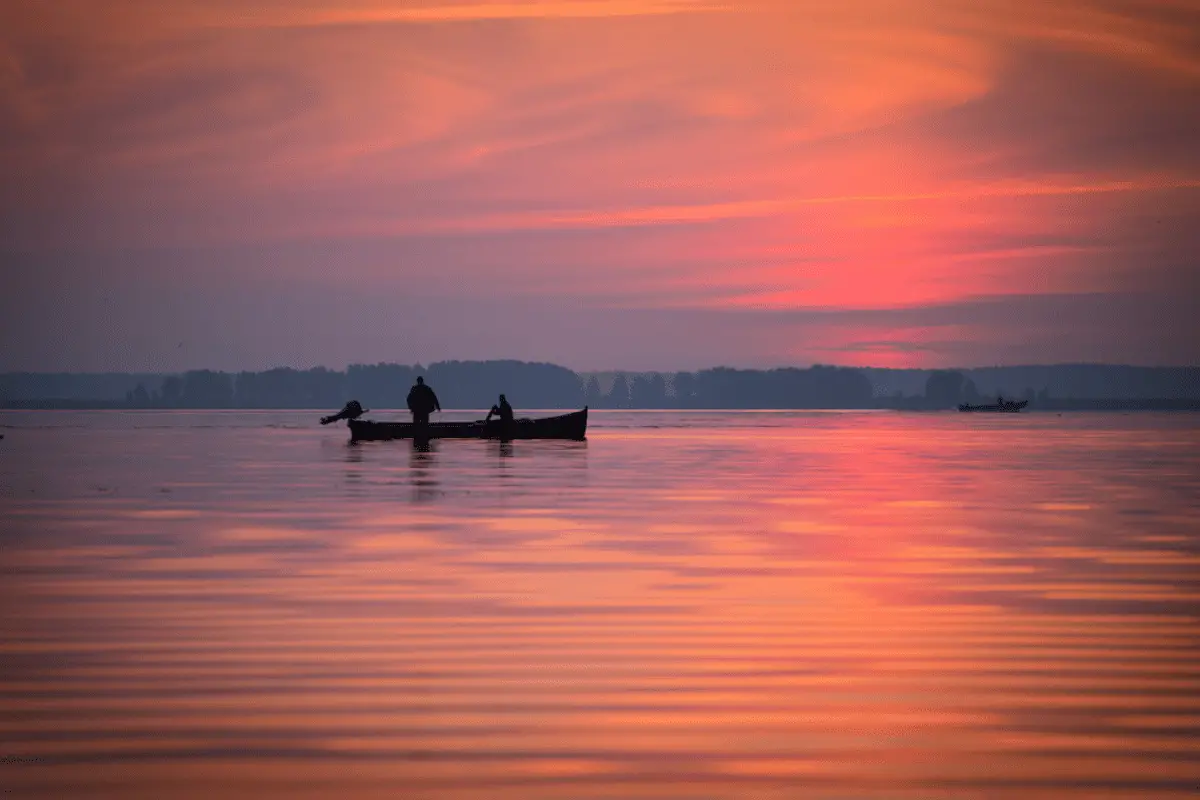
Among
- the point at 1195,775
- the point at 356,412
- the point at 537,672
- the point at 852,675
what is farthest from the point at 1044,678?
the point at 356,412

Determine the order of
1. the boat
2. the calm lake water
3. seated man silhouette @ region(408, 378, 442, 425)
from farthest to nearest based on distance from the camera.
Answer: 1. the boat
2. seated man silhouette @ region(408, 378, 442, 425)
3. the calm lake water

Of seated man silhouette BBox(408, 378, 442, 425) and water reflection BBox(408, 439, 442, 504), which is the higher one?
seated man silhouette BBox(408, 378, 442, 425)

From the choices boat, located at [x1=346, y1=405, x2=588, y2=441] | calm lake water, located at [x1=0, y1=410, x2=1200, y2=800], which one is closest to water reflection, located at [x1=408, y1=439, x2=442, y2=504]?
boat, located at [x1=346, y1=405, x2=588, y2=441]

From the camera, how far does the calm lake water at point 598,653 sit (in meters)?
7.53

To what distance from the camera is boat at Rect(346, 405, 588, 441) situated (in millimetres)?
60500

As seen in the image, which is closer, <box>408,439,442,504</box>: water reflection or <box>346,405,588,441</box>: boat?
<box>408,439,442,504</box>: water reflection

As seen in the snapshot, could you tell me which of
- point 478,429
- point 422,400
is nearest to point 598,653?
point 422,400

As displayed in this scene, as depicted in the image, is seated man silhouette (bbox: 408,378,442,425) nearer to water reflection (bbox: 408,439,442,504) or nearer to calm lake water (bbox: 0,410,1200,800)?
water reflection (bbox: 408,439,442,504)

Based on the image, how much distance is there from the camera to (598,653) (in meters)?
11.0

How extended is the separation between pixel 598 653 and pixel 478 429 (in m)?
50.4

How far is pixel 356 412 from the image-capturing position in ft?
222

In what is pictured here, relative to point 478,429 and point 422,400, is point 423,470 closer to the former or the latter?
point 422,400

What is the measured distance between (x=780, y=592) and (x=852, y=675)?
4.40 meters

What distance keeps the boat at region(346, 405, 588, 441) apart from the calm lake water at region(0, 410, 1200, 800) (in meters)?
35.0
